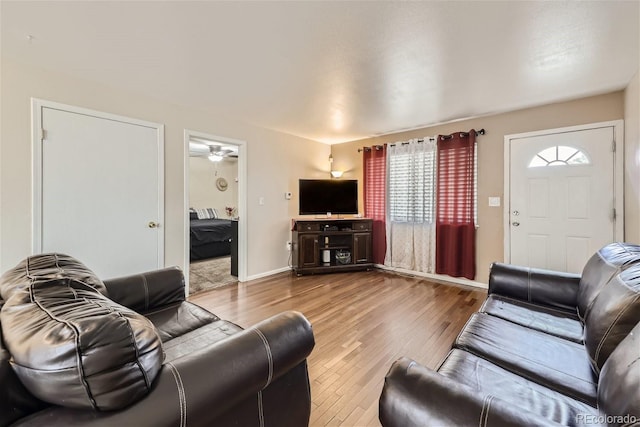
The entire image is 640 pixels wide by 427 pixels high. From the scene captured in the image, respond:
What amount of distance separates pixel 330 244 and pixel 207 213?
4.22 m

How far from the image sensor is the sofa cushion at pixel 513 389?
945mm

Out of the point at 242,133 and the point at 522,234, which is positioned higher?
the point at 242,133

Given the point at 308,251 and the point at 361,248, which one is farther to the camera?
the point at 361,248

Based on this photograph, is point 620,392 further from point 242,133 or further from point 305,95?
point 242,133

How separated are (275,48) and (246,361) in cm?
207

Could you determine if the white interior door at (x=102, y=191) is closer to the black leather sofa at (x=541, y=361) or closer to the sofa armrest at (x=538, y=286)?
the black leather sofa at (x=541, y=361)

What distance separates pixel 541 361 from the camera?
1.25 m

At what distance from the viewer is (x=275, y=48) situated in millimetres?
2020

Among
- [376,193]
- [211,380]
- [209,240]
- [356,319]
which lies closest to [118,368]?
[211,380]

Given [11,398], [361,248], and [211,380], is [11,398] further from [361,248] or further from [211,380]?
[361,248]

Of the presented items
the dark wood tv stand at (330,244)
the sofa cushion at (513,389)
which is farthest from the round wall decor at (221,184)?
the sofa cushion at (513,389)

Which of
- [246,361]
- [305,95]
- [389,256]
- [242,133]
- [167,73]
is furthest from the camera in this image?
[389,256]

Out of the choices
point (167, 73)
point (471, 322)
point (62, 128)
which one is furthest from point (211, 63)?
point (471, 322)

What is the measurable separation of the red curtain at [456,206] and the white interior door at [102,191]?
372 cm
